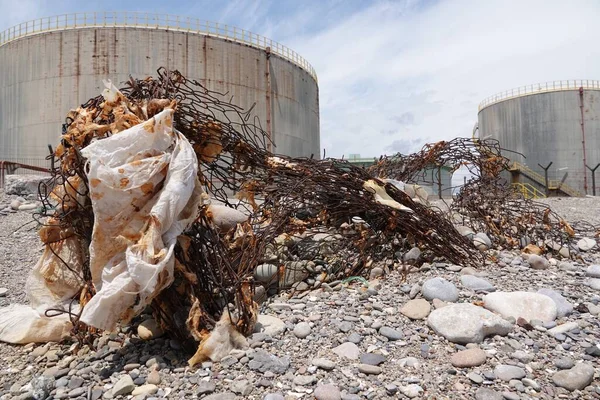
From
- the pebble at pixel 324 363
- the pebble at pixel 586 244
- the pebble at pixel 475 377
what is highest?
the pebble at pixel 586 244

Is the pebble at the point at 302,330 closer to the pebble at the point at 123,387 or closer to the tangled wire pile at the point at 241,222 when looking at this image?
the tangled wire pile at the point at 241,222

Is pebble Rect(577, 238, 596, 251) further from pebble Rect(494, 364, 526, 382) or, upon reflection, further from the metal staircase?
the metal staircase

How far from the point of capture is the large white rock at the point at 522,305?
102 inches

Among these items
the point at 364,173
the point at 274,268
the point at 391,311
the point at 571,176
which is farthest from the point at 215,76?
the point at 571,176

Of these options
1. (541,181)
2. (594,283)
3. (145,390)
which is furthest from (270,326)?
(541,181)

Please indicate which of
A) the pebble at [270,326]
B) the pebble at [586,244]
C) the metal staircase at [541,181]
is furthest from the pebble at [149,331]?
the metal staircase at [541,181]

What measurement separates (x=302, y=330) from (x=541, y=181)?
2199cm

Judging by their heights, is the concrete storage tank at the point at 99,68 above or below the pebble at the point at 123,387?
above

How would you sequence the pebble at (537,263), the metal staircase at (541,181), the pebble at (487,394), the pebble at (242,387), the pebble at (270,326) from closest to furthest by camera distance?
the pebble at (487,394)
the pebble at (242,387)
the pebble at (270,326)
the pebble at (537,263)
the metal staircase at (541,181)

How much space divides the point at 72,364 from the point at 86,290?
0.43 metres

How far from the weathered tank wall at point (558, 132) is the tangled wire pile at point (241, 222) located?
18.2 m

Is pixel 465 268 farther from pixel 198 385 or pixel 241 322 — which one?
pixel 198 385

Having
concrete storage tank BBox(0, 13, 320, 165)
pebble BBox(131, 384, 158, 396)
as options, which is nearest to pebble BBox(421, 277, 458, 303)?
pebble BBox(131, 384, 158, 396)

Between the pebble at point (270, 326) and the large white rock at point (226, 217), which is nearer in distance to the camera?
the pebble at point (270, 326)
